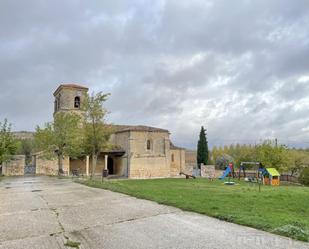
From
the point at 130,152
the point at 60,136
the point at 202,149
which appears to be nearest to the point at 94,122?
the point at 60,136

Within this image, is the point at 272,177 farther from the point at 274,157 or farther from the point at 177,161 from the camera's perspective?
the point at 177,161

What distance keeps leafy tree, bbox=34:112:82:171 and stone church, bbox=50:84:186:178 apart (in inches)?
300

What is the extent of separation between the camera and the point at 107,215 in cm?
825

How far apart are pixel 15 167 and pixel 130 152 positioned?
1466 cm

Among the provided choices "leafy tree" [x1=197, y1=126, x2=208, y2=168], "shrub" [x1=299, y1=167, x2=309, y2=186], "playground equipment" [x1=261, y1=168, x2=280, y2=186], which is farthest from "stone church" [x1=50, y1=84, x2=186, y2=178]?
"shrub" [x1=299, y1=167, x2=309, y2=186]

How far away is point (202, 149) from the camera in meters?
60.6

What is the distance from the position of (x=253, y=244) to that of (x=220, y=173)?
154ft

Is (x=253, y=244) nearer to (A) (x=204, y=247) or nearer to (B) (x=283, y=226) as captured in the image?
(A) (x=204, y=247)

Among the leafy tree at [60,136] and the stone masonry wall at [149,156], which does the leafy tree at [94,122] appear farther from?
the stone masonry wall at [149,156]

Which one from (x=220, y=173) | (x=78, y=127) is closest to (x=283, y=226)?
(x=78, y=127)

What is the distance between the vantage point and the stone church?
144 feet

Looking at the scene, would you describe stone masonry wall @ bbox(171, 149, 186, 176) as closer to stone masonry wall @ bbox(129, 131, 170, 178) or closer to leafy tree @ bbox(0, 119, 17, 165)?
stone masonry wall @ bbox(129, 131, 170, 178)

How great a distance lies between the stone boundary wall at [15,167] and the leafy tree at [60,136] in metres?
5.08

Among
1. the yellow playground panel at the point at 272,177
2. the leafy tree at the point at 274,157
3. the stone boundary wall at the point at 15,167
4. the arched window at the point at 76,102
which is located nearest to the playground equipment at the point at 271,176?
the yellow playground panel at the point at 272,177
